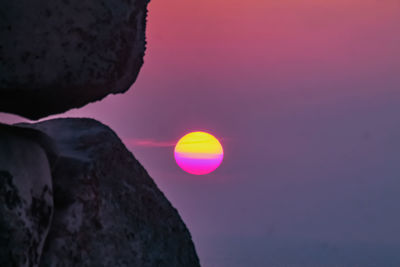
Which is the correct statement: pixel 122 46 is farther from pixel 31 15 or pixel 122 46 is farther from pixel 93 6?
pixel 31 15

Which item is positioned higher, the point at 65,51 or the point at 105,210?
the point at 65,51

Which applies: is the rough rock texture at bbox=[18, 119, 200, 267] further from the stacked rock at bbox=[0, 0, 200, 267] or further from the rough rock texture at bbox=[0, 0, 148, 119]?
the rough rock texture at bbox=[0, 0, 148, 119]

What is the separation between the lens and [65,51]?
3.68 meters

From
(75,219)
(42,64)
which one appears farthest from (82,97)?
(75,219)

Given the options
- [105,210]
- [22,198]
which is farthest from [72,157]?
[22,198]

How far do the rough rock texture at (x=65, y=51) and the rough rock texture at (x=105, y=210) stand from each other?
49 centimetres

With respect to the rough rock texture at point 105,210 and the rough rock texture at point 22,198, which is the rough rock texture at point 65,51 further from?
the rough rock texture at point 105,210

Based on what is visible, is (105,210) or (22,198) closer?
(22,198)

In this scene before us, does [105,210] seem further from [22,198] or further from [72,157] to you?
[22,198]

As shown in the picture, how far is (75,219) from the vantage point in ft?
12.8

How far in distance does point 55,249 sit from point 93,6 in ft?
5.24

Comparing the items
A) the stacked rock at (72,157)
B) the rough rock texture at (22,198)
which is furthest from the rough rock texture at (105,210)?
the rough rock texture at (22,198)

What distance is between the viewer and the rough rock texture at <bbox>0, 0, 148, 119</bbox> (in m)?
3.50

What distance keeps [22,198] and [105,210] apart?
84 centimetres
